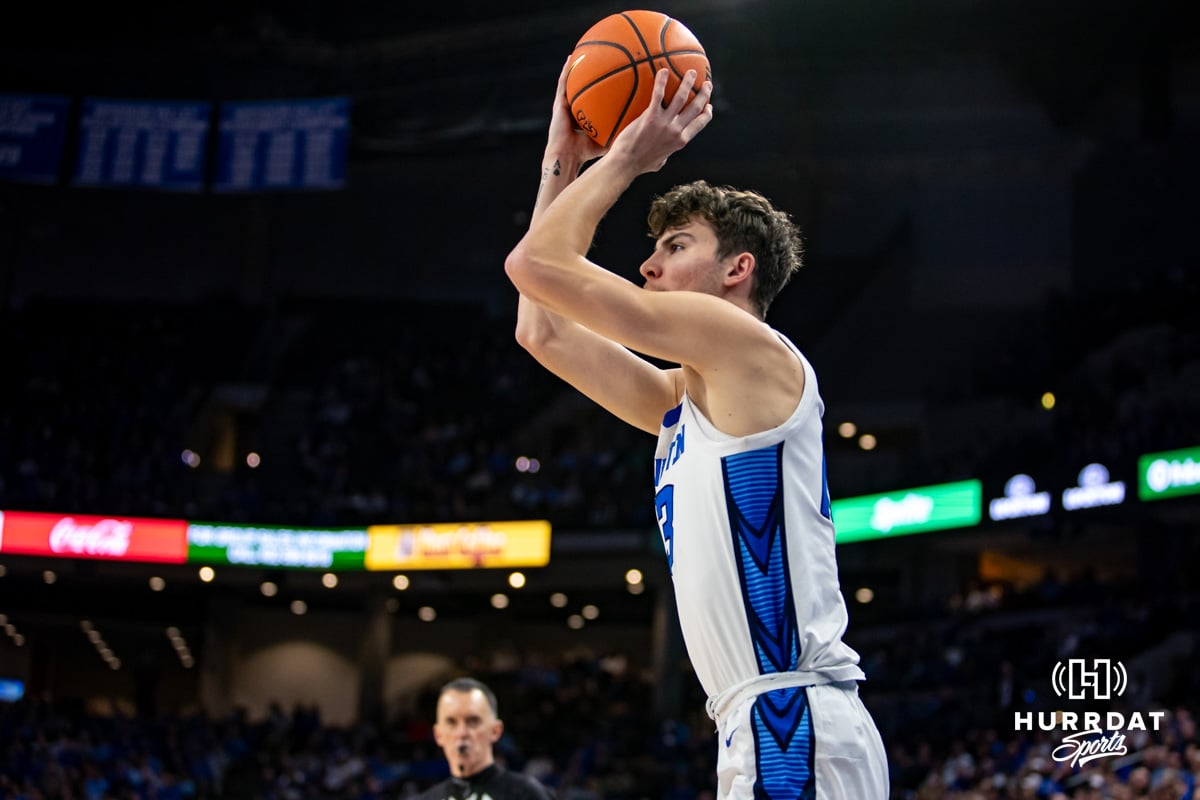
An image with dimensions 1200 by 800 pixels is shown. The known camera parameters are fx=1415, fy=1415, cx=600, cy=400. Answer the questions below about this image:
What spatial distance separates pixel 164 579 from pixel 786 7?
18203mm

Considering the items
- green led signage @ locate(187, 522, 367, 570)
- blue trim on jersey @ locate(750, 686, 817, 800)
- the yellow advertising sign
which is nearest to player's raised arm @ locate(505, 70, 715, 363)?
blue trim on jersey @ locate(750, 686, 817, 800)

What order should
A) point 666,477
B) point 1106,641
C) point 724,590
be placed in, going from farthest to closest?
point 1106,641 → point 666,477 → point 724,590

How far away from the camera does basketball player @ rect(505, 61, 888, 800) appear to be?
9.84ft

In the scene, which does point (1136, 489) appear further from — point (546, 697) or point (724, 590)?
point (724, 590)

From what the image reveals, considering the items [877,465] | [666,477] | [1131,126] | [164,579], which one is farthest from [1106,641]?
[164,579]

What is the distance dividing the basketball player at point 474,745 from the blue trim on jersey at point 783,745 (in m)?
4.18

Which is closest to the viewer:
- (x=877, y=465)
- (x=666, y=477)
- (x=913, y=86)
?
(x=666, y=477)

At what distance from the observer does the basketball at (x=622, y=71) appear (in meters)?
3.63

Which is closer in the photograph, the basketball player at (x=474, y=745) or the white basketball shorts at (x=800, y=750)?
the white basketball shorts at (x=800, y=750)

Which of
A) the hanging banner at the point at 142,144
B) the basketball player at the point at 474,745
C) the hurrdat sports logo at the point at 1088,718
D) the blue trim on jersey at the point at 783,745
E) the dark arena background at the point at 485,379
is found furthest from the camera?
the hanging banner at the point at 142,144

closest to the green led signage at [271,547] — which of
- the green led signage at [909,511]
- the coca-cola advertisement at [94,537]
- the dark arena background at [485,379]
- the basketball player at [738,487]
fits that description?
the dark arena background at [485,379]

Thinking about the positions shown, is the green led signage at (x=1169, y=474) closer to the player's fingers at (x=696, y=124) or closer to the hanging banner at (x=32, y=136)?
the player's fingers at (x=696, y=124)

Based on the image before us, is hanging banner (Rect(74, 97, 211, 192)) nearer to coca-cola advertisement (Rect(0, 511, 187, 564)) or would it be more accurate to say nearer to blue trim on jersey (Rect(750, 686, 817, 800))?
coca-cola advertisement (Rect(0, 511, 187, 564))

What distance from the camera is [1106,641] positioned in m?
19.4
